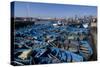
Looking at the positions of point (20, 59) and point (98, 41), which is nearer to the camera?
point (20, 59)

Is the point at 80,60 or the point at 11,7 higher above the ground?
the point at 11,7

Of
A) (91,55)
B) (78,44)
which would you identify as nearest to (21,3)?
(78,44)

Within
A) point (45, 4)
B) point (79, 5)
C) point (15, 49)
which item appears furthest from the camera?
point (79, 5)

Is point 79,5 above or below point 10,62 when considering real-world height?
above

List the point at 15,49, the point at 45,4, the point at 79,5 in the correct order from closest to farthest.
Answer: the point at 15,49 → the point at 45,4 → the point at 79,5

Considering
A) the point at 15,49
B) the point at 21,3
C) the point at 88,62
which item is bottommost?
the point at 88,62

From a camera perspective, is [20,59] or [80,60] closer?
[20,59]
